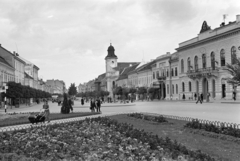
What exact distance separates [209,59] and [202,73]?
2.92 m

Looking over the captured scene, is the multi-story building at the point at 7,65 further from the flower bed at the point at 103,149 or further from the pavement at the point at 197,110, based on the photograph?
the flower bed at the point at 103,149

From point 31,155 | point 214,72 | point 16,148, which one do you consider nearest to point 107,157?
point 31,155

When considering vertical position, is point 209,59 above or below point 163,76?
above

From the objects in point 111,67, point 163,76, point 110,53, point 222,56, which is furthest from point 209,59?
point 110,53

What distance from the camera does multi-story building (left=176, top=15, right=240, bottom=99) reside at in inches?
1946

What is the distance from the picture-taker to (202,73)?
56.9 m

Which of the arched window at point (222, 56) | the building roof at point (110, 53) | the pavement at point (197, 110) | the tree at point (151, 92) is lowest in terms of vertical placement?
the pavement at point (197, 110)

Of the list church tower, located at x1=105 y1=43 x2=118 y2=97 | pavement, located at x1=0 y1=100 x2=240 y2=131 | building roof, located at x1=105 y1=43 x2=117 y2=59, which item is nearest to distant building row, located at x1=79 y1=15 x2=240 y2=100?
pavement, located at x1=0 y1=100 x2=240 y2=131

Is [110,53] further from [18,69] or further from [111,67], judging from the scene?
[18,69]

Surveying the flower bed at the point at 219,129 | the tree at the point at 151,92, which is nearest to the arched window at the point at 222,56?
the tree at the point at 151,92

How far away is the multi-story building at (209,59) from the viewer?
49438 mm

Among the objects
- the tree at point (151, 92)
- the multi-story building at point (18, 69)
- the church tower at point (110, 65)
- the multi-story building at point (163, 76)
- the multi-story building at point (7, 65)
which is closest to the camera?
the multi-story building at point (7, 65)

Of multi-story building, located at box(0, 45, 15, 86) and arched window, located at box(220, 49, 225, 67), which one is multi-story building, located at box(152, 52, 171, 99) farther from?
multi-story building, located at box(0, 45, 15, 86)

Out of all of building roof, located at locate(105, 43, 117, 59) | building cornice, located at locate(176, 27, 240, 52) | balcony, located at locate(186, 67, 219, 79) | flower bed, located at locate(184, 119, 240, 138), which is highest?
building roof, located at locate(105, 43, 117, 59)
